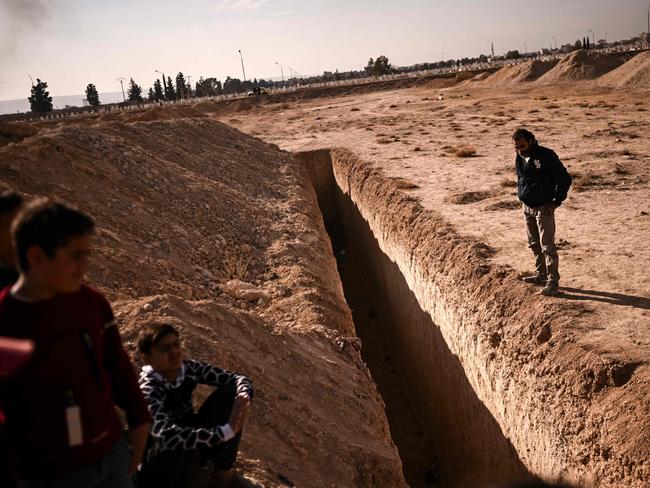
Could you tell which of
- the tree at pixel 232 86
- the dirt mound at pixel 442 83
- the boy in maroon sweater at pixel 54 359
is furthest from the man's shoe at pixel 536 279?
the tree at pixel 232 86

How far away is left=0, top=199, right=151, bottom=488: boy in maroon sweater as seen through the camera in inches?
83.0

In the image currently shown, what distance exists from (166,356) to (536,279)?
16.3 ft

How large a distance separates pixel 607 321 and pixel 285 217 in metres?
7.97

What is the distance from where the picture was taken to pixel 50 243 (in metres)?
2.11

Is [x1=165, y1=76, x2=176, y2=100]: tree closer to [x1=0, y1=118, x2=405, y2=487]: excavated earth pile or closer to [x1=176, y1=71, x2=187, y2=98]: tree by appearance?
[x1=176, y1=71, x2=187, y2=98]: tree

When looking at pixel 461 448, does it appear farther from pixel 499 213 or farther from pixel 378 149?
pixel 378 149

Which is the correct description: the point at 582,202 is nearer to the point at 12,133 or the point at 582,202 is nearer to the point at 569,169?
the point at 569,169

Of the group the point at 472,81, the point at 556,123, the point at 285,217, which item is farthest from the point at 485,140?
the point at 472,81

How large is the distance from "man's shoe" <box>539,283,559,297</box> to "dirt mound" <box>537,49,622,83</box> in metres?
39.0

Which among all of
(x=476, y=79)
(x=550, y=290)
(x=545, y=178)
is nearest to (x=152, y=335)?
(x=545, y=178)

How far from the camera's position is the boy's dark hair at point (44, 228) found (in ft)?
6.87

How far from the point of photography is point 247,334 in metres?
6.04

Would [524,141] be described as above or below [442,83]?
below

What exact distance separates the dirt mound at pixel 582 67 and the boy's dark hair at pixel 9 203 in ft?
144
